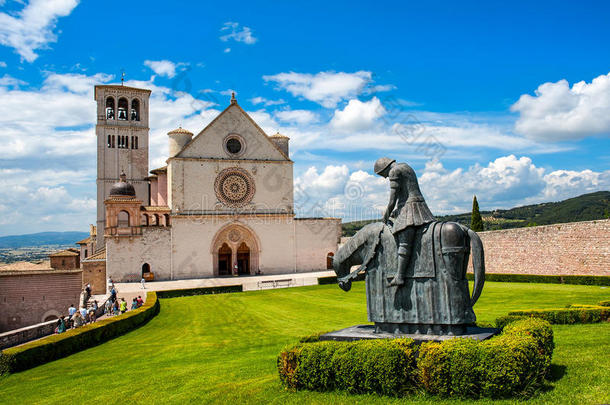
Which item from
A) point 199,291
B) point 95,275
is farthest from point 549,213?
point 95,275

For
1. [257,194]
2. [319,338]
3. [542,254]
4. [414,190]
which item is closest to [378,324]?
[319,338]

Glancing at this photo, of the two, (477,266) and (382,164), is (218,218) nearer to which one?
(382,164)

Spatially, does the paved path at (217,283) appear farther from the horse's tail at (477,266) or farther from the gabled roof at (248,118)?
the horse's tail at (477,266)

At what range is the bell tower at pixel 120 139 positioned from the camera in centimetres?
5112

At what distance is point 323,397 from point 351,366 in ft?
2.11

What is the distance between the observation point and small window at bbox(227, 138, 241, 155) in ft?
147

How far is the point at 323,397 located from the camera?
7.44 metres

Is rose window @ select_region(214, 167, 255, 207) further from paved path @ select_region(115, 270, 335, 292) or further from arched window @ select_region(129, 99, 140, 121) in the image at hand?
arched window @ select_region(129, 99, 140, 121)

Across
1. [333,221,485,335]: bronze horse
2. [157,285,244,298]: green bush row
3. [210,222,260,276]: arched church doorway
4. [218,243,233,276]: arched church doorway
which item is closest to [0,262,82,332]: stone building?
[157,285,244,298]: green bush row

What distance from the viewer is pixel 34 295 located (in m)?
35.4

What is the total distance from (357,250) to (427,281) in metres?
1.49

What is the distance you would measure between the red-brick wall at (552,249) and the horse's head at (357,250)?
2454 centimetres

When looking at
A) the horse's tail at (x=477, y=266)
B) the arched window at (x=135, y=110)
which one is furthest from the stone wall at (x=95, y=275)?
the horse's tail at (x=477, y=266)

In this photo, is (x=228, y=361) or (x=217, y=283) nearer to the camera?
(x=228, y=361)
